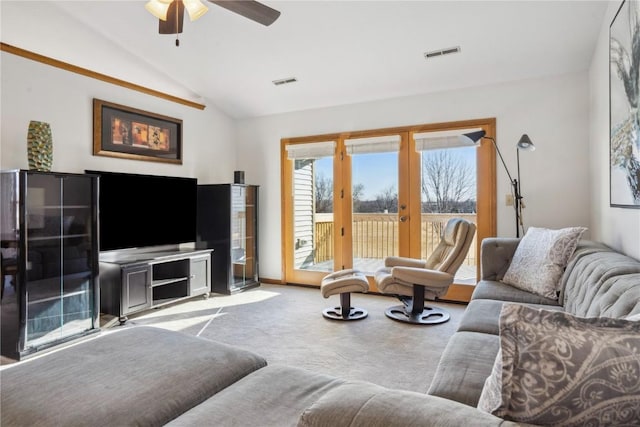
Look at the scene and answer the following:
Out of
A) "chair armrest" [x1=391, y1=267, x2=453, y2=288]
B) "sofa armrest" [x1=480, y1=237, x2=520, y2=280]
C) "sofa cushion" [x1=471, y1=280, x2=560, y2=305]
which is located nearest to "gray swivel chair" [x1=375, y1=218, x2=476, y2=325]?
"chair armrest" [x1=391, y1=267, x2=453, y2=288]

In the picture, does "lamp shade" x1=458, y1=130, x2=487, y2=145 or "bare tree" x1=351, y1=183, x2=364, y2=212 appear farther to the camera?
"bare tree" x1=351, y1=183, x2=364, y2=212

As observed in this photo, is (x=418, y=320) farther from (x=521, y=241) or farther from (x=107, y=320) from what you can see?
(x=107, y=320)

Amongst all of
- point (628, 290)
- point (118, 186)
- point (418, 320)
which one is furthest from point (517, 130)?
point (118, 186)

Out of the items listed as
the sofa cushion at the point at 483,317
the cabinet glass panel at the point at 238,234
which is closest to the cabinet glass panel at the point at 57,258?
the cabinet glass panel at the point at 238,234

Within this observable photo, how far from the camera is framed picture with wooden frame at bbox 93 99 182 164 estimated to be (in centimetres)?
391

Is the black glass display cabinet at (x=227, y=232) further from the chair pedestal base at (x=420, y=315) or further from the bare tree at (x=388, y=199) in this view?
the chair pedestal base at (x=420, y=315)

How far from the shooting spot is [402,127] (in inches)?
178

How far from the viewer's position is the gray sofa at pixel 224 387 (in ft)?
2.66

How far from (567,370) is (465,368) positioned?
0.79m

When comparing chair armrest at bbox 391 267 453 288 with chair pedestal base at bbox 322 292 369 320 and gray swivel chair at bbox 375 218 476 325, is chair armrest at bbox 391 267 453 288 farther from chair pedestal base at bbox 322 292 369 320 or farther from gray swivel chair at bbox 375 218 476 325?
chair pedestal base at bbox 322 292 369 320

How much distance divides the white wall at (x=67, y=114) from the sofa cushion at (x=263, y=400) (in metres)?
3.10

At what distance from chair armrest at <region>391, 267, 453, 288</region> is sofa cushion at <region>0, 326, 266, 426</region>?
1992 mm

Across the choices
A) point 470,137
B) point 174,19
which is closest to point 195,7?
point 174,19

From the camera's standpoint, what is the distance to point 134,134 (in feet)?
13.9
